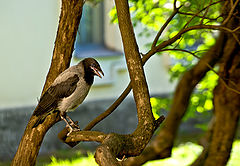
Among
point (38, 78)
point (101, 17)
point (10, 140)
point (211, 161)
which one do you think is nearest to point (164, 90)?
point (101, 17)

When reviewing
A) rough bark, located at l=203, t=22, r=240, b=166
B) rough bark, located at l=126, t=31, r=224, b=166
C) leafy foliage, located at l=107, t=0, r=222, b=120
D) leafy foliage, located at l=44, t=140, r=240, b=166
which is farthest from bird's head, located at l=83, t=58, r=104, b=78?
leafy foliage, located at l=44, t=140, r=240, b=166

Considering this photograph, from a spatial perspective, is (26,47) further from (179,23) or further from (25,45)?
(179,23)

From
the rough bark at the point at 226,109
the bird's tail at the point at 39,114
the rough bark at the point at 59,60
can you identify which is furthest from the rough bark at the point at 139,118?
the rough bark at the point at 226,109

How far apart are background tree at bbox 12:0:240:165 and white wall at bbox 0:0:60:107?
2176 mm

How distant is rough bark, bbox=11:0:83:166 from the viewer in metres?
2.76

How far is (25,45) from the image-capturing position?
5793mm

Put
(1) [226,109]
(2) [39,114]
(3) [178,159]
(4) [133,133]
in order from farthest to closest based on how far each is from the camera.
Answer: (3) [178,159], (1) [226,109], (2) [39,114], (4) [133,133]

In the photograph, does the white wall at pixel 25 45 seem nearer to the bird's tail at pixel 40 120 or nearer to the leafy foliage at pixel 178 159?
the leafy foliage at pixel 178 159

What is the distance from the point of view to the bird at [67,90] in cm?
273

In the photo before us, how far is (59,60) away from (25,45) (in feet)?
10.2

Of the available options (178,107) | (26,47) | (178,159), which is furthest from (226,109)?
(26,47)

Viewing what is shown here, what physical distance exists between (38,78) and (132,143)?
4.11 metres

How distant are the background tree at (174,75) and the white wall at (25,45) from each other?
7.14 ft

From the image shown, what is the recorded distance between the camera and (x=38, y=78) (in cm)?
592
